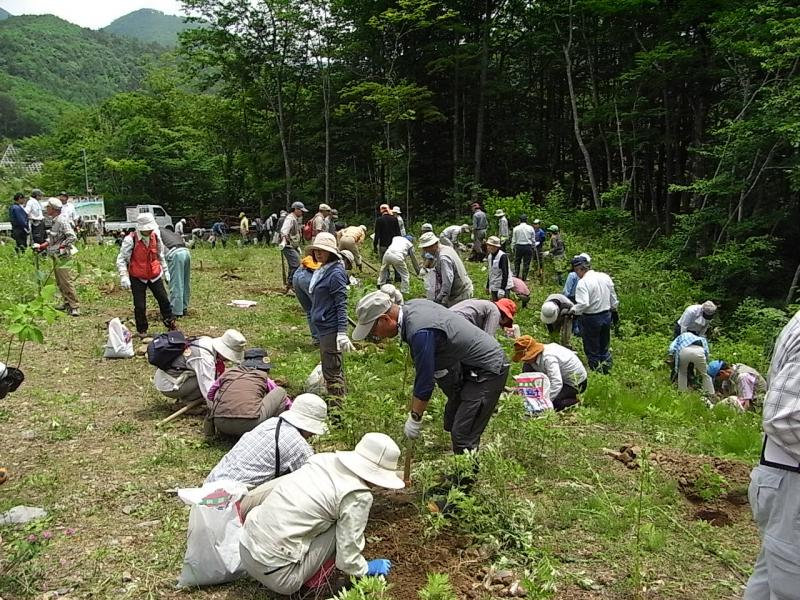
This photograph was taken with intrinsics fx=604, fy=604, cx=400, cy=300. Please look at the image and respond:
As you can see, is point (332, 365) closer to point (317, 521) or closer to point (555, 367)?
point (555, 367)

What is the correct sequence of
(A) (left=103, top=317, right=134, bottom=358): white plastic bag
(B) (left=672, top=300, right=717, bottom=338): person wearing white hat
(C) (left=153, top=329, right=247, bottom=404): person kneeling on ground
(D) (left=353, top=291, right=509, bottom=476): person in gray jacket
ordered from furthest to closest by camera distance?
(B) (left=672, top=300, right=717, bottom=338): person wearing white hat, (A) (left=103, top=317, right=134, bottom=358): white plastic bag, (C) (left=153, top=329, right=247, bottom=404): person kneeling on ground, (D) (left=353, top=291, right=509, bottom=476): person in gray jacket

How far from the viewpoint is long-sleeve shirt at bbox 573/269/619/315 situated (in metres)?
7.88

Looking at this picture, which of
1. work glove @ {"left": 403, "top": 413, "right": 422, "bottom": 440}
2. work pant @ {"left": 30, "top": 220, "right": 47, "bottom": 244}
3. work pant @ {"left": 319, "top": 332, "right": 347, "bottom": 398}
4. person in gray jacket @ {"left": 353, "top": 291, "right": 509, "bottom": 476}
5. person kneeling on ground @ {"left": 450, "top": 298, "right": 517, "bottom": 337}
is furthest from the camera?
work pant @ {"left": 30, "top": 220, "right": 47, "bottom": 244}

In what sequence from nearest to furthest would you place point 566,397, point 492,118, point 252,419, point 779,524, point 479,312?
1. point 779,524
2. point 252,419
3. point 479,312
4. point 566,397
5. point 492,118

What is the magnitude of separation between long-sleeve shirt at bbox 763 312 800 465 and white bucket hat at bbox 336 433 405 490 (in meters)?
1.73

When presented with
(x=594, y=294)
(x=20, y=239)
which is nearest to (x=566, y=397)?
(x=594, y=294)

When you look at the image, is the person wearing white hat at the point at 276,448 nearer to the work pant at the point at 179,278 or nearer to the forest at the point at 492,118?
the work pant at the point at 179,278

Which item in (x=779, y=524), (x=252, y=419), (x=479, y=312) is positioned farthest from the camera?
(x=479, y=312)

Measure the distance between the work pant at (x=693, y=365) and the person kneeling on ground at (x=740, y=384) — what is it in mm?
121

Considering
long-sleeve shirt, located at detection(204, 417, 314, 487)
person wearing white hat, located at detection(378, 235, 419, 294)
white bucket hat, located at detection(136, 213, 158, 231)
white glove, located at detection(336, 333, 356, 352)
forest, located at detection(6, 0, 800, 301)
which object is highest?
forest, located at detection(6, 0, 800, 301)

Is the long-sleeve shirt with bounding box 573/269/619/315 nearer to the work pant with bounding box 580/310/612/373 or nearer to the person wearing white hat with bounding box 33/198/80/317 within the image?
the work pant with bounding box 580/310/612/373

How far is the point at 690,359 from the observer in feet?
27.0

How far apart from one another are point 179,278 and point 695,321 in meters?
7.73

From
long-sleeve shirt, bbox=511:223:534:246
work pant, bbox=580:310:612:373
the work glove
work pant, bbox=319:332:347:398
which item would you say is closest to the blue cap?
work pant, bbox=580:310:612:373
